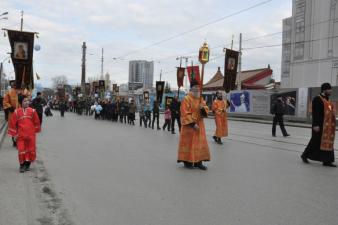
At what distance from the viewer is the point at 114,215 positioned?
18.7 feet

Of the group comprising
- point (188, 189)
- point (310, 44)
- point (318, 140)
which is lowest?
point (188, 189)

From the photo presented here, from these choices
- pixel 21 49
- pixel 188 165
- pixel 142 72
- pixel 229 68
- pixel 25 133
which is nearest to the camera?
pixel 25 133

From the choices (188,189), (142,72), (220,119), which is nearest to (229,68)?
(220,119)

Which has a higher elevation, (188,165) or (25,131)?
(25,131)

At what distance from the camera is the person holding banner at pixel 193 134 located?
30.6 ft

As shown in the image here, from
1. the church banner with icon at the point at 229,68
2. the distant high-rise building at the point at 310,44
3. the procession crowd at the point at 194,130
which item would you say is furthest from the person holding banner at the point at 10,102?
the distant high-rise building at the point at 310,44

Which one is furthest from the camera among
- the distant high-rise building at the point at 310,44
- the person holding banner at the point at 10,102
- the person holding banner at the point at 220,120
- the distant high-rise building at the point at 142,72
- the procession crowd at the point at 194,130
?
the distant high-rise building at the point at 142,72

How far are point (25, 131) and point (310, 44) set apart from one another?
3942cm

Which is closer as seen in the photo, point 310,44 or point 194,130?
point 194,130

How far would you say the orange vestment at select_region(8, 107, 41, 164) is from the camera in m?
8.84

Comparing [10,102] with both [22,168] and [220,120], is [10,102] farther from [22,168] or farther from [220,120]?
[220,120]

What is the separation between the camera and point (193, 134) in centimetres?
941

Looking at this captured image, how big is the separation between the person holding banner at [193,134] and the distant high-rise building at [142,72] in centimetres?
9554

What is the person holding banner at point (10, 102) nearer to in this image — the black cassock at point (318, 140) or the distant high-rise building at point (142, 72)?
the black cassock at point (318, 140)
